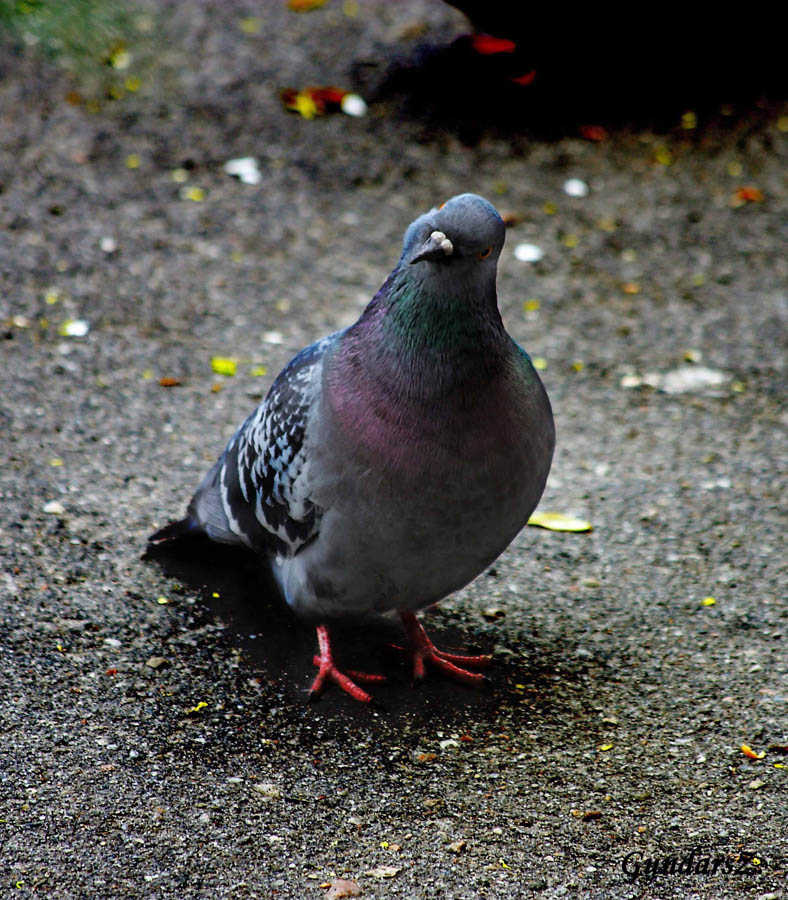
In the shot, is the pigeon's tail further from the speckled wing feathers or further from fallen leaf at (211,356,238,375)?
fallen leaf at (211,356,238,375)

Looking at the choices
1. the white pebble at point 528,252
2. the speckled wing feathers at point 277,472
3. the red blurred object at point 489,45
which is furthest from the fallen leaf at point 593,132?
the speckled wing feathers at point 277,472

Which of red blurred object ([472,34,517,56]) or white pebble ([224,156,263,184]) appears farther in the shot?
red blurred object ([472,34,517,56])

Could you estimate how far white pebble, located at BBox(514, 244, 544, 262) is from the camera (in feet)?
19.3

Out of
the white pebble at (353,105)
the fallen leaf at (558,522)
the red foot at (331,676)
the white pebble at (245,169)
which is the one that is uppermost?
the white pebble at (353,105)

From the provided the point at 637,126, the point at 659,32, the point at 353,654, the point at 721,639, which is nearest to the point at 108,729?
the point at 353,654

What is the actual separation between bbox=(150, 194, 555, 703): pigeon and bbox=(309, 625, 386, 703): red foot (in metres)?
0.17

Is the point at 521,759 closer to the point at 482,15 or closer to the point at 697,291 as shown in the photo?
the point at 697,291

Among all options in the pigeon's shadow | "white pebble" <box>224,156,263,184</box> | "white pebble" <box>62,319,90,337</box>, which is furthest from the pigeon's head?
"white pebble" <box>224,156,263,184</box>

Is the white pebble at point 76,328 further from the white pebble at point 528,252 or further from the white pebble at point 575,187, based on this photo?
the white pebble at point 575,187

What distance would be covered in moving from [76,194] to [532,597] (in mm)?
3678

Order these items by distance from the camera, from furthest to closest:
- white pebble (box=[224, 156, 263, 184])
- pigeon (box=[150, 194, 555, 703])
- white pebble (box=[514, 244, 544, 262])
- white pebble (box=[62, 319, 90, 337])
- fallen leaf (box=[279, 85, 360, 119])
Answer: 1. fallen leaf (box=[279, 85, 360, 119])
2. white pebble (box=[224, 156, 263, 184])
3. white pebble (box=[514, 244, 544, 262])
4. white pebble (box=[62, 319, 90, 337])
5. pigeon (box=[150, 194, 555, 703])

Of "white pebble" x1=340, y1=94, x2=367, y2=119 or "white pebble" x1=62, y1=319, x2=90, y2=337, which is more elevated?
"white pebble" x1=340, y1=94, x2=367, y2=119

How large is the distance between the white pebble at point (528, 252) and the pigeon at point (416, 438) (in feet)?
9.47

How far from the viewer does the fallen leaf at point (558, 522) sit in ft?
13.7
